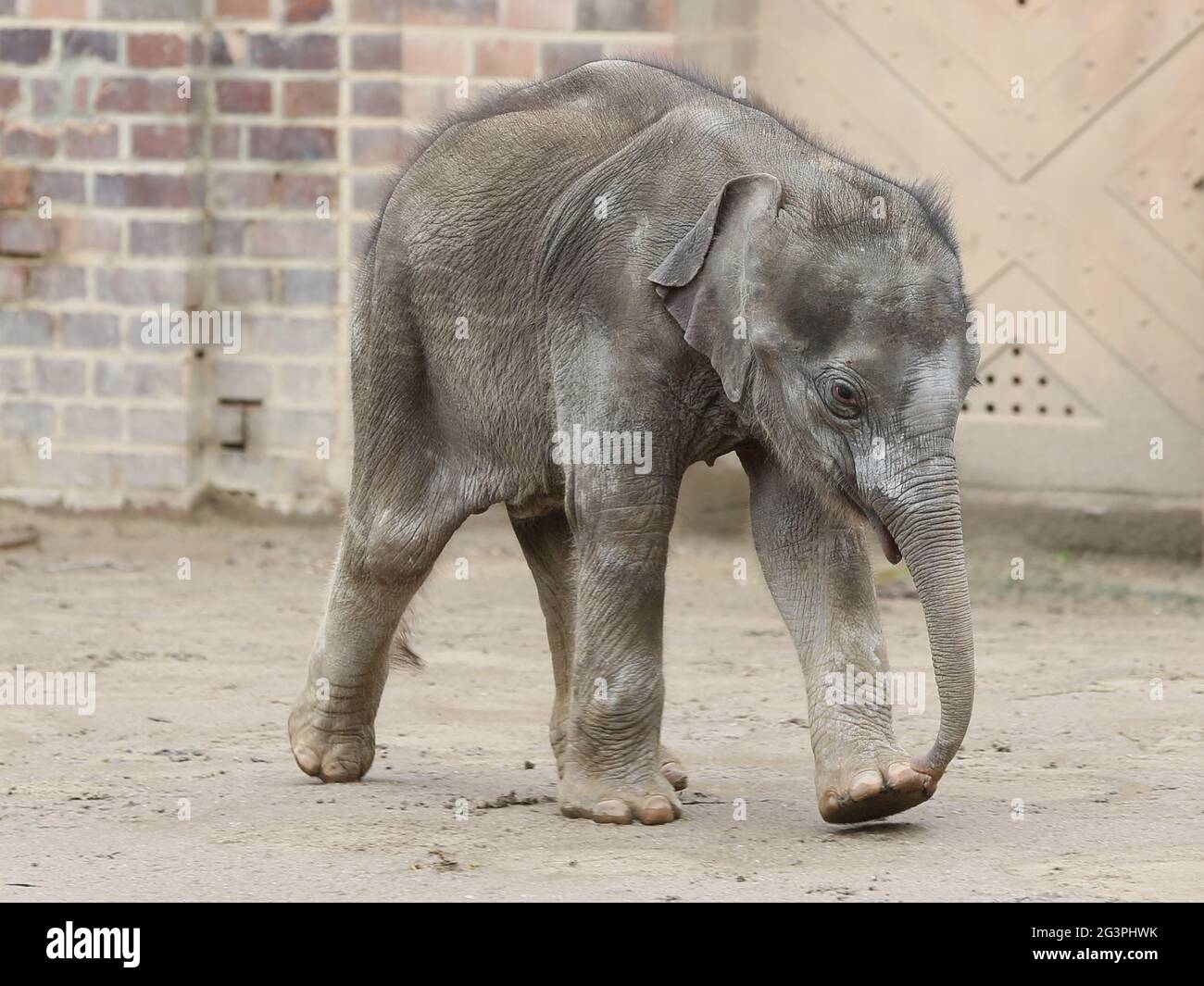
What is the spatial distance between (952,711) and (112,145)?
24.8 feet

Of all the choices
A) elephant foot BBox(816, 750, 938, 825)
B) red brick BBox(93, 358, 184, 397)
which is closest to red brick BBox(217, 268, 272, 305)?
red brick BBox(93, 358, 184, 397)

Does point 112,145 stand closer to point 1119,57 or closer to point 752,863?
point 1119,57

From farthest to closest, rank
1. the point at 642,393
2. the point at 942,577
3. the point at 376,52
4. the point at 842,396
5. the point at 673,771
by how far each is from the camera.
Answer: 1. the point at 376,52
2. the point at 673,771
3. the point at 642,393
4. the point at 842,396
5. the point at 942,577

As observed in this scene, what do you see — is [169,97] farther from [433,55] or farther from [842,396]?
[842,396]

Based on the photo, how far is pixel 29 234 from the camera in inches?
452

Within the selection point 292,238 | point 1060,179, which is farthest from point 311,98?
point 1060,179

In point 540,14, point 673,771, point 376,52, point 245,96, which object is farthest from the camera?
point 245,96

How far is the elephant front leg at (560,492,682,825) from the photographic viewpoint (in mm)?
5582

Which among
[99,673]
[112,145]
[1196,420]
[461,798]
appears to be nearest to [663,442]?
[461,798]

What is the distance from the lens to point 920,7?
1105 centimetres

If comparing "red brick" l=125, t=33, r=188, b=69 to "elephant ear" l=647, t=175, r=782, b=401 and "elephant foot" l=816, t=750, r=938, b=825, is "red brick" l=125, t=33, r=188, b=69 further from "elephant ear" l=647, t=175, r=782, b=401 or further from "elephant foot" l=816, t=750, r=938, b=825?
"elephant foot" l=816, t=750, r=938, b=825

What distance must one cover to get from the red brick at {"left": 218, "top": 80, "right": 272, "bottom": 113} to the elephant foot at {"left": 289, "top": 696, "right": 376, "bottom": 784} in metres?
5.75

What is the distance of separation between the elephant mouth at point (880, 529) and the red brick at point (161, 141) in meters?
6.83

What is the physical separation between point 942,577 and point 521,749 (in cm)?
214
